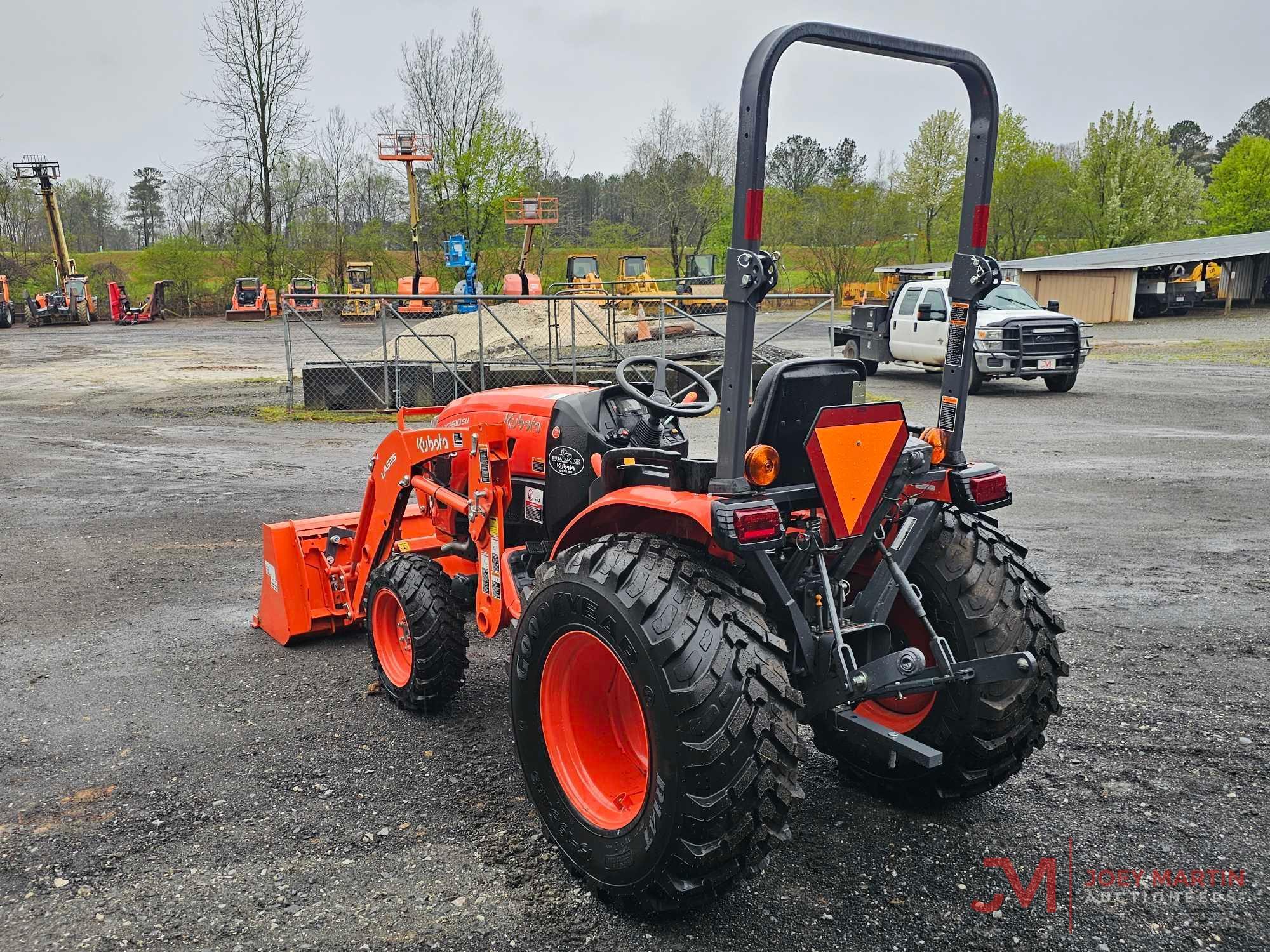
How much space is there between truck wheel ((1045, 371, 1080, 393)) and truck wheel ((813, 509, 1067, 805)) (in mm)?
15210

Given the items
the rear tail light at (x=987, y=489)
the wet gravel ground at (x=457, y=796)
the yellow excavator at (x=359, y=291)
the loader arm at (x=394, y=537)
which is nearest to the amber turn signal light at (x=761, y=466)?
the rear tail light at (x=987, y=489)

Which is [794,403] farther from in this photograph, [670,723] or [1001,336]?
[1001,336]

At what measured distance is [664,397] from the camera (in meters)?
4.12

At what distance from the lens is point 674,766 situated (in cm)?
281

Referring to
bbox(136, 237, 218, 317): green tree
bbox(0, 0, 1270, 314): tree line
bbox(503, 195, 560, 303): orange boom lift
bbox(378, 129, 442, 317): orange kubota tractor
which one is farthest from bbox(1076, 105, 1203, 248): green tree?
bbox(136, 237, 218, 317): green tree

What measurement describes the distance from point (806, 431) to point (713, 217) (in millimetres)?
40353

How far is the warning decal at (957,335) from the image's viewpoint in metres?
3.35

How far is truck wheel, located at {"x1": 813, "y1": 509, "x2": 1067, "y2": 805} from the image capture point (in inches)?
135

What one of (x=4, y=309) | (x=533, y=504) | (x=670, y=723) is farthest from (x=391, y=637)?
(x=4, y=309)

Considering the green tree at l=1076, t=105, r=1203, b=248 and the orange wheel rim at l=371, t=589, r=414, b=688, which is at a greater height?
the green tree at l=1076, t=105, r=1203, b=248

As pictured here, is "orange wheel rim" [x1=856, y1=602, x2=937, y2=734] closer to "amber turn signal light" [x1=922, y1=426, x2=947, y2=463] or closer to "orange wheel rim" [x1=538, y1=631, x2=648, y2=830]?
"amber turn signal light" [x1=922, y1=426, x2=947, y2=463]

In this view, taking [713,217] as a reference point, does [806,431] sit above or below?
below

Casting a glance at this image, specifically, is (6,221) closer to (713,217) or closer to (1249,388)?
(713,217)

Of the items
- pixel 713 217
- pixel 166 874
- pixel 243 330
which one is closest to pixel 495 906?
pixel 166 874
